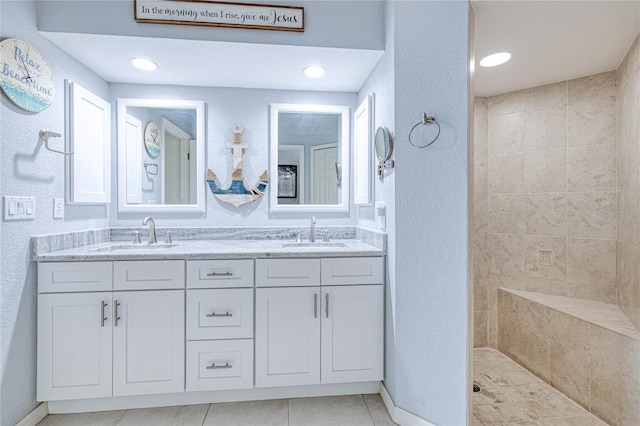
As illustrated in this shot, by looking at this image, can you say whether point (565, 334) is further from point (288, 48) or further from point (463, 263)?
point (288, 48)

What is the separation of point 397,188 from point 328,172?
921 mm

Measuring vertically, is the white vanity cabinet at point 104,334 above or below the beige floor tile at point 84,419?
above

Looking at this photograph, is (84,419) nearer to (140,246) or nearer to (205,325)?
(205,325)

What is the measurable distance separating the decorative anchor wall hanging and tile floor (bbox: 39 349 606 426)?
1.29 m

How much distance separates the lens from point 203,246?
7.09ft

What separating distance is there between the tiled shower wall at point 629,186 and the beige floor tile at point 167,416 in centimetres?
237

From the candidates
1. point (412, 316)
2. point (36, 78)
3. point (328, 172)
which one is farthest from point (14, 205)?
point (412, 316)

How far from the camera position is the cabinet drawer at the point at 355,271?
192 centimetres

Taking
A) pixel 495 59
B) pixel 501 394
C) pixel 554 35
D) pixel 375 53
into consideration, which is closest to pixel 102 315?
pixel 375 53

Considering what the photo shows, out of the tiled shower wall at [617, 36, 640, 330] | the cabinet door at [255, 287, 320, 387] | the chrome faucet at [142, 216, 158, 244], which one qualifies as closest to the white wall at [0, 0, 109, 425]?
the chrome faucet at [142, 216, 158, 244]

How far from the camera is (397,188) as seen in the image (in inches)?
67.6

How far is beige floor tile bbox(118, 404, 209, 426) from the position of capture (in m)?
1.77

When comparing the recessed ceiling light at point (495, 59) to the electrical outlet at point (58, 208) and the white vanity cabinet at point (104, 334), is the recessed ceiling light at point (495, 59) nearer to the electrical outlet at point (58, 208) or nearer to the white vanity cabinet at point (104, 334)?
the white vanity cabinet at point (104, 334)

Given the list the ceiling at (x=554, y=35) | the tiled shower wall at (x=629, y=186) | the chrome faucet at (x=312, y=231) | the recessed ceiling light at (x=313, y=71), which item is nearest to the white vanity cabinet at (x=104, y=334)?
the chrome faucet at (x=312, y=231)
